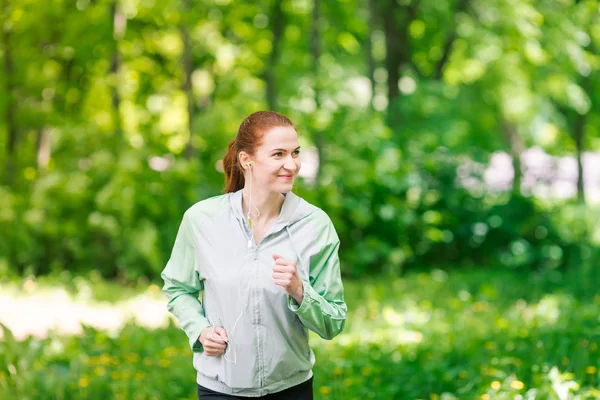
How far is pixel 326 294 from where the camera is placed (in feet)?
9.71

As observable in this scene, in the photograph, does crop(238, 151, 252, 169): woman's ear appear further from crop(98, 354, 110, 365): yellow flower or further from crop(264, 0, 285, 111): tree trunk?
crop(264, 0, 285, 111): tree trunk

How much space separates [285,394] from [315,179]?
8746 millimetres

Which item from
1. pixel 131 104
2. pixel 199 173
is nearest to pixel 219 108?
pixel 199 173

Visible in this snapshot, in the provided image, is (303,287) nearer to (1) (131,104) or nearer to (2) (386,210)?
(2) (386,210)

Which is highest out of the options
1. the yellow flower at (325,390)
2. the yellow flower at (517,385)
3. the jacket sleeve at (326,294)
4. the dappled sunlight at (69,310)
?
the jacket sleeve at (326,294)

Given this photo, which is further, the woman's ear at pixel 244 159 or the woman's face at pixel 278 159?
the woman's ear at pixel 244 159

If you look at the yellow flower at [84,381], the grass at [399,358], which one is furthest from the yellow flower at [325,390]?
the yellow flower at [84,381]

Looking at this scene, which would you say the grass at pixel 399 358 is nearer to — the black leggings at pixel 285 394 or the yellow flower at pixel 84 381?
the yellow flower at pixel 84 381

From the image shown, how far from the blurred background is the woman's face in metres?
2.93

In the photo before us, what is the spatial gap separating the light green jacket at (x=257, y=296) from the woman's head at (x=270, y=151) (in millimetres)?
131

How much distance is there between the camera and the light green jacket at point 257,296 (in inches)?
114

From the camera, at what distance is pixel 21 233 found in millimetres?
10945

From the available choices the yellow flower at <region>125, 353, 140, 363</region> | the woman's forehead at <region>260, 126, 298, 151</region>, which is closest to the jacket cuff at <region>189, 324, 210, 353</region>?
the woman's forehead at <region>260, 126, 298, 151</region>

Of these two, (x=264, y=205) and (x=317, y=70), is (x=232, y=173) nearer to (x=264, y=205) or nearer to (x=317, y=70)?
(x=264, y=205)
